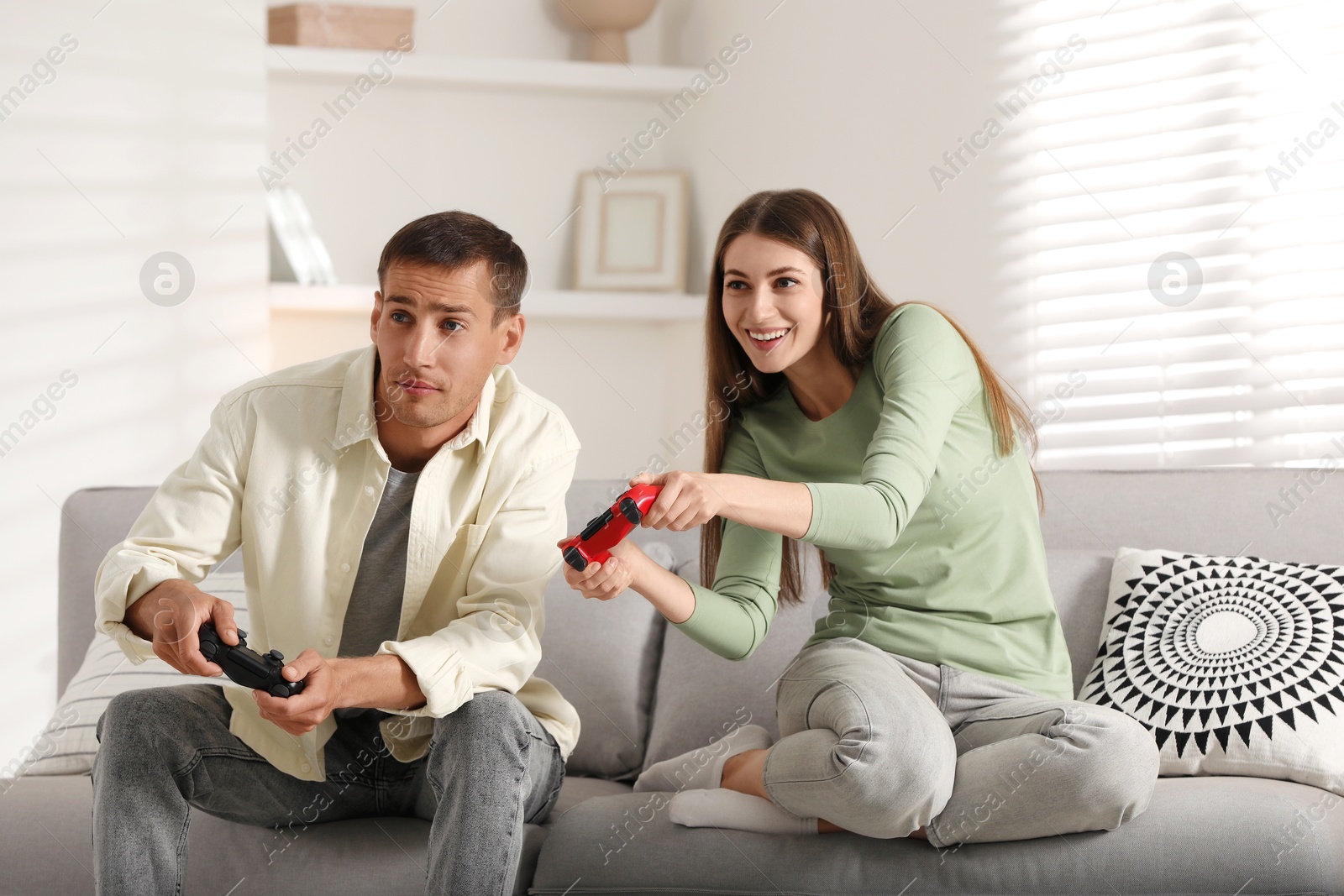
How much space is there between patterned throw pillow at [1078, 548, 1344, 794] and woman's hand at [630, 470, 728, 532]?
741mm

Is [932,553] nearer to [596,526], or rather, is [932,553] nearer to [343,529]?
[596,526]

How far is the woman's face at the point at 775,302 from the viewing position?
1520 mm

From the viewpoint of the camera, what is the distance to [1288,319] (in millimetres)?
2092

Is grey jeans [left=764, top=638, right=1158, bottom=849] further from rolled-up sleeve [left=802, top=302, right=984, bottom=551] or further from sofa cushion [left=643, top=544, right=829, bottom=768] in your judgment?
sofa cushion [left=643, top=544, right=829, bottom=768]

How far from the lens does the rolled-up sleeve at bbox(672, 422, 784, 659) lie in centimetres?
152

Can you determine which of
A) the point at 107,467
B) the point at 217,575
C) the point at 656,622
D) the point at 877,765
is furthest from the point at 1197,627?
the point at 107,467

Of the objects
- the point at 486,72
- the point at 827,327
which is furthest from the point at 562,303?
the point at 827,327

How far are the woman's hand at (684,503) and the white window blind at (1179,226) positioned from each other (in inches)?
53.0

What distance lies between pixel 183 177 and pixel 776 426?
1898mm

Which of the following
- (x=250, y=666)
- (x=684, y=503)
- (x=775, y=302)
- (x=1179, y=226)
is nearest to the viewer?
(x=250, y=666)

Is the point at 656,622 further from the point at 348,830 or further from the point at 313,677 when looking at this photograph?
the point at 313,677

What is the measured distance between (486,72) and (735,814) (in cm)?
241

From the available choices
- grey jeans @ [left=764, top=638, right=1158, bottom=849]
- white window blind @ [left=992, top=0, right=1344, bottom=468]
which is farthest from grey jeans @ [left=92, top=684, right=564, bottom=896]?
white window blind @ [left=992, top=0, right=1344, bottom=468]

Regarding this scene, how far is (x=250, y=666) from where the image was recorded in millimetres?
1145
